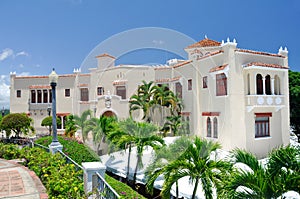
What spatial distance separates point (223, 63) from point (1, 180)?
11.5 m

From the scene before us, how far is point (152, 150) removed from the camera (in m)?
6.55

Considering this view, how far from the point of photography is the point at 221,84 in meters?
13.9

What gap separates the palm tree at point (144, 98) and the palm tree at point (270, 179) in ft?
9.06

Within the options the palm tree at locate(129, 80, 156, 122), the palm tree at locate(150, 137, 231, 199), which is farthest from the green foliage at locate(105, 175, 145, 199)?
the palm tree at locate(129, 80, 156, 122)

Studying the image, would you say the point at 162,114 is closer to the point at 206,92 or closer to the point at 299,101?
the point at 206,92

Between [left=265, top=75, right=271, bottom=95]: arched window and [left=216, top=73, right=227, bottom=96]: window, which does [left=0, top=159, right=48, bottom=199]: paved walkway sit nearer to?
[left=216, top=73, right=227, bottom=96]: window

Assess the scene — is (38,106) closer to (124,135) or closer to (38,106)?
(38,106)

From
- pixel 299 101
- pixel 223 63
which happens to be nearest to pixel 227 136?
pixel 223 63

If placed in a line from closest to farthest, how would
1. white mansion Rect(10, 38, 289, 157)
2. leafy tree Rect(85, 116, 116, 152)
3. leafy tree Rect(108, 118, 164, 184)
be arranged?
1. leafy tree Rect(108, 118, 164, 184)
2. leafy tree Rect(85, 116, 116, 152)
3. white mansion Rect(10, 38, 289, 157)

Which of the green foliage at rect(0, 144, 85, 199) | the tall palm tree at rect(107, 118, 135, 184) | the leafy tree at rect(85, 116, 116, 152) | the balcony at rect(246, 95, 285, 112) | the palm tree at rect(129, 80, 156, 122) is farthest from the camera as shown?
the balcony at rect(246, 95, 285, 112)

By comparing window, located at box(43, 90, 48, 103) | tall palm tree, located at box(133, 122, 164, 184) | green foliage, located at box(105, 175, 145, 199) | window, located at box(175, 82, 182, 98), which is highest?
window, located at box(43, 90, 48, 103)

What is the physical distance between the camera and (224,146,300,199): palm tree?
419 centimetres

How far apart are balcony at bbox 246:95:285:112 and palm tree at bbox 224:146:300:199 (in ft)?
31.8

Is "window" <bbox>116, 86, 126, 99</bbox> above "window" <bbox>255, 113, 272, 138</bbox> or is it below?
above
